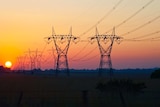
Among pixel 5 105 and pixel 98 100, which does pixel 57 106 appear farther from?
pixel 98 100

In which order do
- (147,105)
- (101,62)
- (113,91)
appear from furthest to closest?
(101,62) < (113,91) < (147,105)

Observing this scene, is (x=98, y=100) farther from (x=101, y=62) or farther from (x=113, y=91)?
(x=101, y=62)

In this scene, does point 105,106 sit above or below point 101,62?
below

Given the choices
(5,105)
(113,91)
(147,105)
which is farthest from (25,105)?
(113,91)

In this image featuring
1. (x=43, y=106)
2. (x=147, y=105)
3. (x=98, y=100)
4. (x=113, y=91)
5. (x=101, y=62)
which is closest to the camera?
(x=43, y=106)

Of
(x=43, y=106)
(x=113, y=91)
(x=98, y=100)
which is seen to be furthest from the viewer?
(x=113, y=91)

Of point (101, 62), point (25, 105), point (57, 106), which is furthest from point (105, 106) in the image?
point (101, 62)

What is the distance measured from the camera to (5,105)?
31828 millimetres

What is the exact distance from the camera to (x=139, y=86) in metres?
49.5

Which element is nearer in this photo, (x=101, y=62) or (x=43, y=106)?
(x=43, y=106)

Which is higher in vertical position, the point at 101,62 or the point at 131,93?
the point at 101,62

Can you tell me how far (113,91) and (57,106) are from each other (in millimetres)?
14853

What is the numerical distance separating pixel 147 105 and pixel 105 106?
145 inches

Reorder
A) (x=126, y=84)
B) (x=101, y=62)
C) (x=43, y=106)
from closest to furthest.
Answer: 1. (x=43, y=106)
2. (x=126, y=84)
3. (x=101, y=62)
